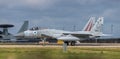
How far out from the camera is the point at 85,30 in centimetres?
9388

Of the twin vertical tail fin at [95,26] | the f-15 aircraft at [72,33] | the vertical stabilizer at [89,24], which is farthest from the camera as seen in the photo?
the vertical stabilizer at [89,24]

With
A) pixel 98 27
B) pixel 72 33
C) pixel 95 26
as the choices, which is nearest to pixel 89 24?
pixel 95 26

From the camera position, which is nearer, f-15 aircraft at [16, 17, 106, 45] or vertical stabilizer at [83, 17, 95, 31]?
f-15 aircraft at [16, 17, 106, 45]

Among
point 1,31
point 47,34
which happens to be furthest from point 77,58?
point 1,31

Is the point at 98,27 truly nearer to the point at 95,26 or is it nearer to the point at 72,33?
the point at 95,26

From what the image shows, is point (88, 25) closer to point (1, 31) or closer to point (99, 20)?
point (99, 20)

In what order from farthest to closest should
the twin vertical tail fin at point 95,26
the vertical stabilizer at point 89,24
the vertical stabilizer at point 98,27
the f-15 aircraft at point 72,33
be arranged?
the vertical stabilizer at point 89,24
the twin vertical tail fin at point 95,26
the vertical stabilizer at point 98,27
the f-15 aircraft at point 72,33

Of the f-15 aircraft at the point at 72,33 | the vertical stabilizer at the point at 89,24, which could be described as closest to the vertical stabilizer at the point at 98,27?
the f-15 aircraft at the point at 72,33

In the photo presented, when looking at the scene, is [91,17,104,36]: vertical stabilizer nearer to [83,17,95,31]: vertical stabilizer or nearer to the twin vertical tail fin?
the twin vertical tail fin

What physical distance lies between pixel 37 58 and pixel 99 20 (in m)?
78.7

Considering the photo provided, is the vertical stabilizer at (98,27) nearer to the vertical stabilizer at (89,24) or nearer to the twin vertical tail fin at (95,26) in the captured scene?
the twin vertical tail fin at (95,26)

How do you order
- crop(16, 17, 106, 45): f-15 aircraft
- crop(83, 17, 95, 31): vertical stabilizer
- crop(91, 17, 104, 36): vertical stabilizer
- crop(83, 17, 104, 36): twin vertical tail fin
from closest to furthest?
crop(16, 17, 106, 45): f-15 aircraft < crop(91, 17, 104, 36): vertical stabilizer < crop(83, 17, 104, 36): twin vertical tail fin < crop(83, 17, 95, 31): vertical stabilizer

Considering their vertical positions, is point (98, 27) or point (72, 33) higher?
point (98, 27)

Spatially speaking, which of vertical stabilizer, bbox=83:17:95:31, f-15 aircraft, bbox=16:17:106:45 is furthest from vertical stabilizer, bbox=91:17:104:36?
vertical stabilizer, bbox=83:17:95:31
